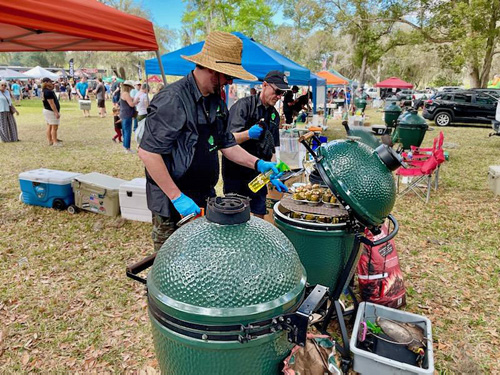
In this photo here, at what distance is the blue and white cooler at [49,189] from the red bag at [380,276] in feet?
14.1

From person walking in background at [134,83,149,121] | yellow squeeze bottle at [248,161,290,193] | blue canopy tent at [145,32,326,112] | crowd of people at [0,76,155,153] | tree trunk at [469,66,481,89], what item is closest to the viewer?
yellow squeeze bottle at [248,161,290,193]

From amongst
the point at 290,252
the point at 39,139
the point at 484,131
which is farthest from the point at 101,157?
the point at 484,131

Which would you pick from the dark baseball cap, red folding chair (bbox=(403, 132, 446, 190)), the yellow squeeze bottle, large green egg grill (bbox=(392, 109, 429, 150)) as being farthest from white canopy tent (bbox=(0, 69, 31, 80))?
the yellow squeeze bottle

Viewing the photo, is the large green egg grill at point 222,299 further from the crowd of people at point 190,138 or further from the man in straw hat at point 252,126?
the man in straw hat at point 252,126

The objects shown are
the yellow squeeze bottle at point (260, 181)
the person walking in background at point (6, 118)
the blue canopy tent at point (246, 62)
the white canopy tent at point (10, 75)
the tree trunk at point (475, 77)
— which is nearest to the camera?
the yellow squeeze bottle at point (260, 181)

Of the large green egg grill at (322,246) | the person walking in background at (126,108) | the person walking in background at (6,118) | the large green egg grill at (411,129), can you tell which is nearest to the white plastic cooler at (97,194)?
the large green egg grill at (322,246)

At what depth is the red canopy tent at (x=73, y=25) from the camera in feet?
10.4

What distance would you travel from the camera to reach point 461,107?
53.5 ft

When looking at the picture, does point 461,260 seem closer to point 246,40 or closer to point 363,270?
point 363,270

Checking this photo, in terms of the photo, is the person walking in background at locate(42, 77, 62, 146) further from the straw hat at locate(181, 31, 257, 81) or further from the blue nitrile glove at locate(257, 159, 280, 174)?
the straw hat at locate(181, 31, 257, 81)

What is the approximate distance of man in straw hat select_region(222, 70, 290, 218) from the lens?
3.39 meters

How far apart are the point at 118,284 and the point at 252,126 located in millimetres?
2077

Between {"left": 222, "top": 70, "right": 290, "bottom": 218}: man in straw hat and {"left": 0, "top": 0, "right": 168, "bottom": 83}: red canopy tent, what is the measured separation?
1.89 m

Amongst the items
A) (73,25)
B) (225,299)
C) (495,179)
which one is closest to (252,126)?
(73,25)
